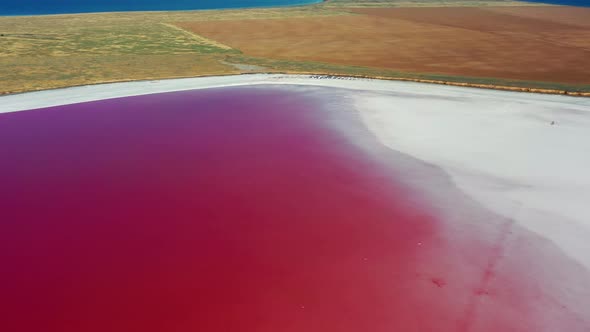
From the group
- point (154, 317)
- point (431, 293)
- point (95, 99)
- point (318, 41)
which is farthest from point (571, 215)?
point (318, 41)

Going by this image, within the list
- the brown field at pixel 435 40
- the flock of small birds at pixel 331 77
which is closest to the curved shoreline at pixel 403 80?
the flock of small birds at pixel 331 77

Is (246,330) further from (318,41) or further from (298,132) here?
(318,41)

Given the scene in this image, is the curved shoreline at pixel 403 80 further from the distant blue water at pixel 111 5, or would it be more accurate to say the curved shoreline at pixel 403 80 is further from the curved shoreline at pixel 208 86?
the distant blue water at pixel 111 5

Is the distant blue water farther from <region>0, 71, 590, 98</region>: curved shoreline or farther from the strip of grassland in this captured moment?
<region>0, 71, 590, 98</region>: curved shoreline

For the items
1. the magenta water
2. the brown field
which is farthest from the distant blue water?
the magenta water

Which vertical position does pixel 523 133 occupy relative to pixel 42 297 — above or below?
above

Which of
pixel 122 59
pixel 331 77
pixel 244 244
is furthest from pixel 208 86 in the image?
pixel 244 244
